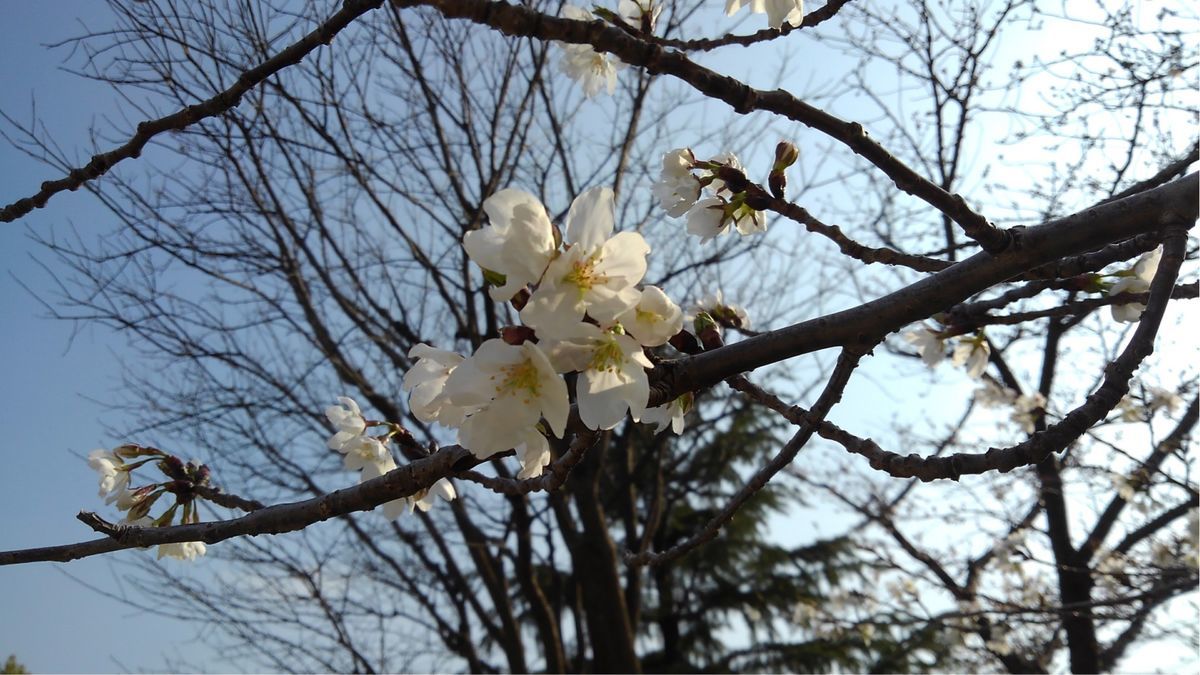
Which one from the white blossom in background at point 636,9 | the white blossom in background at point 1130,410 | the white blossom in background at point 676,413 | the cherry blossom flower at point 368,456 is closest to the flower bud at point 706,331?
the white blossom in background at point 676,413

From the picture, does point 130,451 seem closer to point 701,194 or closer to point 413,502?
point 413,502

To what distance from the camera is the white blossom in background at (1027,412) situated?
434 centimetres

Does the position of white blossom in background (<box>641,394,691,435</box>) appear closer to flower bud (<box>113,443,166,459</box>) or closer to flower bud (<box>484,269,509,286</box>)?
flower bud (<box>484,269,509,286</box>)

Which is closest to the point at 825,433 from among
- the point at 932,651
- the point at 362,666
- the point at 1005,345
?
the point at 1005,345

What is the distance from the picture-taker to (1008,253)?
1021mm

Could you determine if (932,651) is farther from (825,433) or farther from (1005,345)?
(825,433)

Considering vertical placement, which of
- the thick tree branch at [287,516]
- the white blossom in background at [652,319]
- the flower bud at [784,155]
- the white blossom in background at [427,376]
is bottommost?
the thick tree branch at [287,516]

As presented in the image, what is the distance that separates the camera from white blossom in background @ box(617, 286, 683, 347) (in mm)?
886

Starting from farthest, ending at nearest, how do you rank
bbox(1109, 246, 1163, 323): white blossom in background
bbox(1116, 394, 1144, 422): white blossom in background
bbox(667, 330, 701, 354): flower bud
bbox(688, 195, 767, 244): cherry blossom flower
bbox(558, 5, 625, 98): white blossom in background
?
1. bbox(1116, 394, 1144, 422): white blossom in background
2. bbox(558, 5, 625, 98): white blossom in background
3. bbox(1109, 246, 1163, 323): white blossom in background
4. bbox(688, 195, 767, 244): cherry blossom flower
5. bbox(667, 330, 701, 354): flower bud

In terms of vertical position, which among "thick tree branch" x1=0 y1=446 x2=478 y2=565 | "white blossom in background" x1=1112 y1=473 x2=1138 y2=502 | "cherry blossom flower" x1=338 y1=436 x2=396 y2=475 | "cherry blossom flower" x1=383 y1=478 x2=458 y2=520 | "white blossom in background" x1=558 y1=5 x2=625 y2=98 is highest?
"white blossom in background" x1=558 y1=5 x2=625 y2=98

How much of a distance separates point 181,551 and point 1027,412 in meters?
4.24

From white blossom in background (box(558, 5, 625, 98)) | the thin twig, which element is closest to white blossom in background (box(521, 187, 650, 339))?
the thin twig

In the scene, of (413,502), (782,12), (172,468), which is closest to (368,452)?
(413,502)

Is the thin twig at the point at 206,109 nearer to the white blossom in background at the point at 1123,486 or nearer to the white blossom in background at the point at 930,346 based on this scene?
the white blossom in background at the point at 930,346
